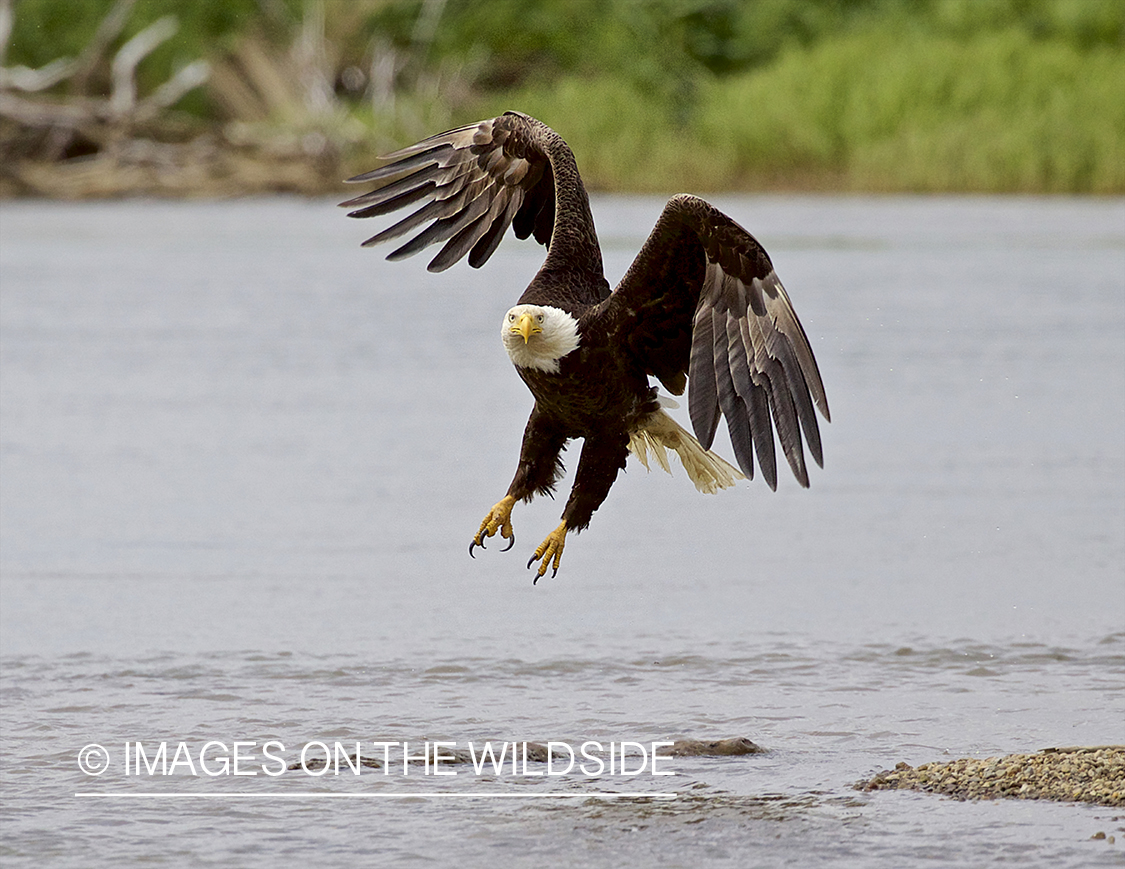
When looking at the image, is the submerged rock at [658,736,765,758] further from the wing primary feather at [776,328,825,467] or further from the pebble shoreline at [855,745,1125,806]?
the wing primary feather at [776,328,825,467]

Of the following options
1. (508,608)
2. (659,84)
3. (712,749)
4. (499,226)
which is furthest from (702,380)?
(659,84)

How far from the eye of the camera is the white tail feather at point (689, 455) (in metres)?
6.34

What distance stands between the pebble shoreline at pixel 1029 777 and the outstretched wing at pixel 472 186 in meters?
2.42

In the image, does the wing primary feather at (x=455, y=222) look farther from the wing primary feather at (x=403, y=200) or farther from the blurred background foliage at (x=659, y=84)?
the blurred background foliage at (x=659, y=84)

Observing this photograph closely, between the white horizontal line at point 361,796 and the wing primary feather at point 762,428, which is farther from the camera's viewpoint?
the wing primary feather at point 762,428

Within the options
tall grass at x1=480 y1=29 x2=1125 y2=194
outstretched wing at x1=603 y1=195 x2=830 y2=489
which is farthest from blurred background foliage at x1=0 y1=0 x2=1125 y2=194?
outstretched wing at x1=603 y1=195 x2=830 y2=489

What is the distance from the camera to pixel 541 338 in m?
5.50

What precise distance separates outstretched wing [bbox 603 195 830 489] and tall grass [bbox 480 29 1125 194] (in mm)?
20475

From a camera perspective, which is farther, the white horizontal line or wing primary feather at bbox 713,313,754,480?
wing primary feather at bbox 713,313,754,480

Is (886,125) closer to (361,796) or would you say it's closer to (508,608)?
(508,608)

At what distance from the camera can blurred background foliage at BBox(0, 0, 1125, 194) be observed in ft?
86.1

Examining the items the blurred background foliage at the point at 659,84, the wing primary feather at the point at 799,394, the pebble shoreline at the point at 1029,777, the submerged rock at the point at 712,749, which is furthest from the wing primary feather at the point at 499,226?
the blurred background foliage at the point at 659,84

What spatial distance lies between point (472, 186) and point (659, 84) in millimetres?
27228

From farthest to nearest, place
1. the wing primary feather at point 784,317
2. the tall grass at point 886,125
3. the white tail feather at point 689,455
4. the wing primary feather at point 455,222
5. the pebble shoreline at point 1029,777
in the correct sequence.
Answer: the tall grass at point 886,125 < the wing primary feather at point 455,222 < the white tail feather at point 689,455 < the wing primary feather at point 784,317 < the pebble shoreline at point 1029,777
